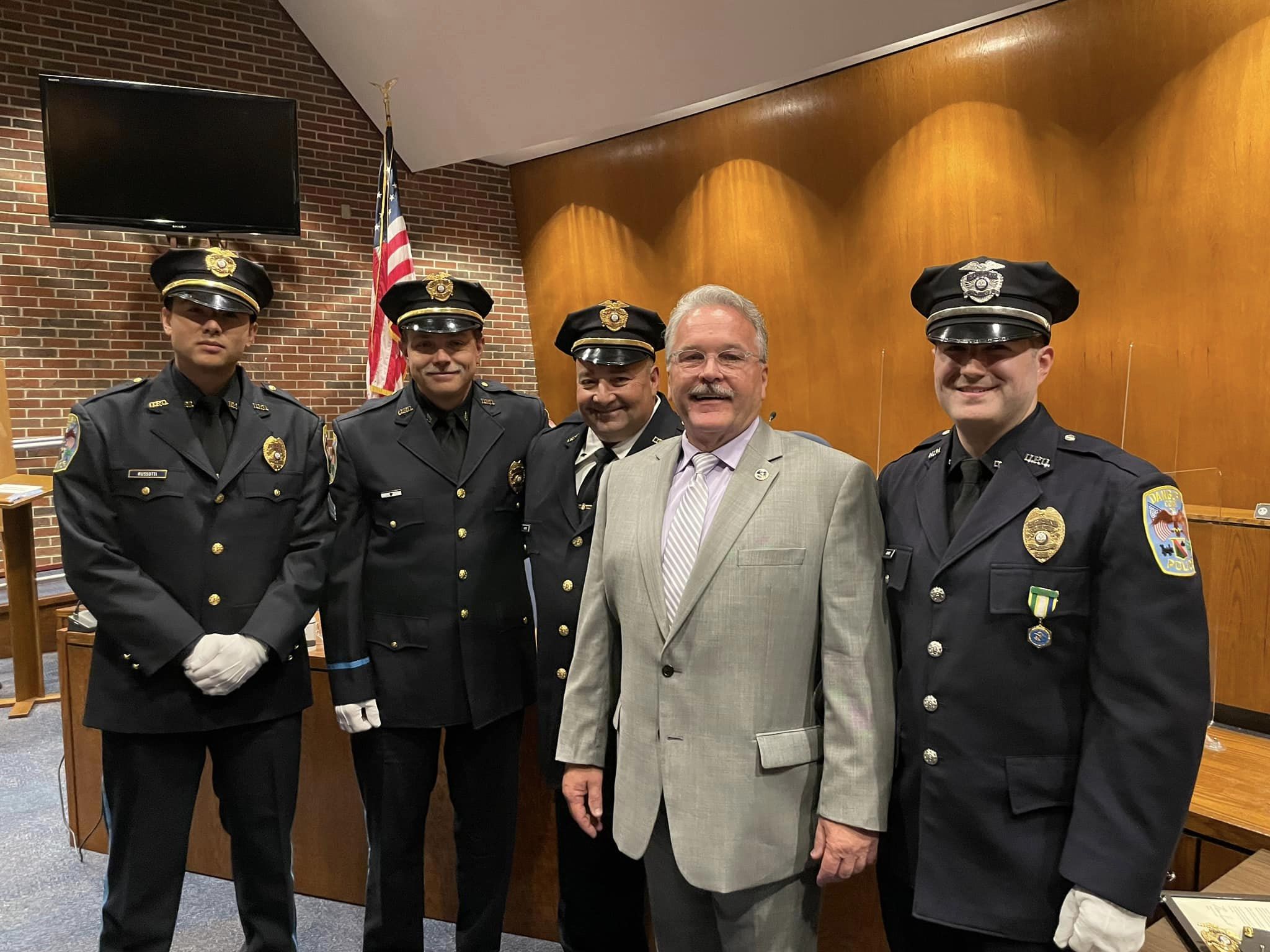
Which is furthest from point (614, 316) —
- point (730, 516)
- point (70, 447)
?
point (70, 447)

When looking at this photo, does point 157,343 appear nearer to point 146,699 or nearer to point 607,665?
point 146,699

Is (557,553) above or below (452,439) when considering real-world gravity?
below

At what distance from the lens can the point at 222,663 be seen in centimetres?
194

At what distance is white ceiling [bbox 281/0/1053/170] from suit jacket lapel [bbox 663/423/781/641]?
13.7 ft

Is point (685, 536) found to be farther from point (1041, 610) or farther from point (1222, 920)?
point (1222, 920)

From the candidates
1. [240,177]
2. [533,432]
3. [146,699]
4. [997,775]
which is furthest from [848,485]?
[240,177]

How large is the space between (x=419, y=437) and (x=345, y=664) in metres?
0.56

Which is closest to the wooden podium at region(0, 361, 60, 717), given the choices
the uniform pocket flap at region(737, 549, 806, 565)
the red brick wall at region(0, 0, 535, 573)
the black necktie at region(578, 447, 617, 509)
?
the red brick wall at region(0, 0, 535, 573)

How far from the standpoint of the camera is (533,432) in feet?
7.70

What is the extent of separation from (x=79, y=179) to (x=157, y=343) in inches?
43.2

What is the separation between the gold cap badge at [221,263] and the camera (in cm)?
206

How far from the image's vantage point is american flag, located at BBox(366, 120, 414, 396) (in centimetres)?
619

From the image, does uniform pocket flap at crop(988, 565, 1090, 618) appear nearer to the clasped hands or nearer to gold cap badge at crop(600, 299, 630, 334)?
the clasped hands

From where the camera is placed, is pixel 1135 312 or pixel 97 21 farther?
pixel 97 21
